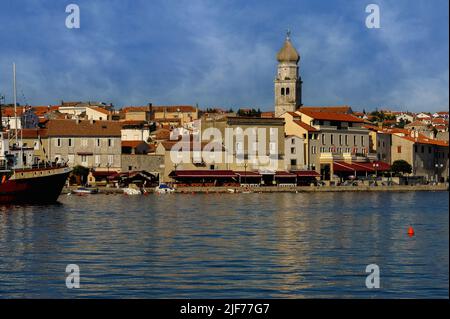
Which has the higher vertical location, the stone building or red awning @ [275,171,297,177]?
the stone building

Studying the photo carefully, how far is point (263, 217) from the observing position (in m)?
Answer: 50.7

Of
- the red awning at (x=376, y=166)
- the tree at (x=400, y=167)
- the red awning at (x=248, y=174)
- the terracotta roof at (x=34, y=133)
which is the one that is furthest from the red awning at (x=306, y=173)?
the terracotta roof at (x=34, y=133)

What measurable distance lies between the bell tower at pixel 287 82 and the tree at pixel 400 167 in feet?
52.4

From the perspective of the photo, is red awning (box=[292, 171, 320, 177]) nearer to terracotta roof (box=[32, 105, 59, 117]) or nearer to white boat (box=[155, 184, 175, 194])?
white boat (box=[155, 184, 175, 194])

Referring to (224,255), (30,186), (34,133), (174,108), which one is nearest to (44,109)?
(174,108)

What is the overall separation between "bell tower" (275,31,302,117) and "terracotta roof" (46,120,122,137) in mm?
28347

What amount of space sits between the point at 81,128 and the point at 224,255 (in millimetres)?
70186

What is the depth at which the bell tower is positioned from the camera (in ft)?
400

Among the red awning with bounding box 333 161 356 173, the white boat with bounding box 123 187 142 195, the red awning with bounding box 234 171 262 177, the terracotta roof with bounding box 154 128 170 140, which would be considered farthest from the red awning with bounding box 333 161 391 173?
the white boat with bounding box 123 187 142 195

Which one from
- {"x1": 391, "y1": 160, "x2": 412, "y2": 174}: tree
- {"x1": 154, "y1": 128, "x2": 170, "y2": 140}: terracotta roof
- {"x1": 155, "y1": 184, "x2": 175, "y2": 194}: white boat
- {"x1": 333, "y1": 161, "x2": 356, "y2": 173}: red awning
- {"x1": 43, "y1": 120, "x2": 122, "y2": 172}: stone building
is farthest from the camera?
{"x1": 391, "y1": 160, "x2": 412, "y2": 174}: tree

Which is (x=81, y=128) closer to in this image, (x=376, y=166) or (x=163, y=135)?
(x=163, y=135)

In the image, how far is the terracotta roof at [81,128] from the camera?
97556 millimetres

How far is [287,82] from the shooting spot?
401 ft
